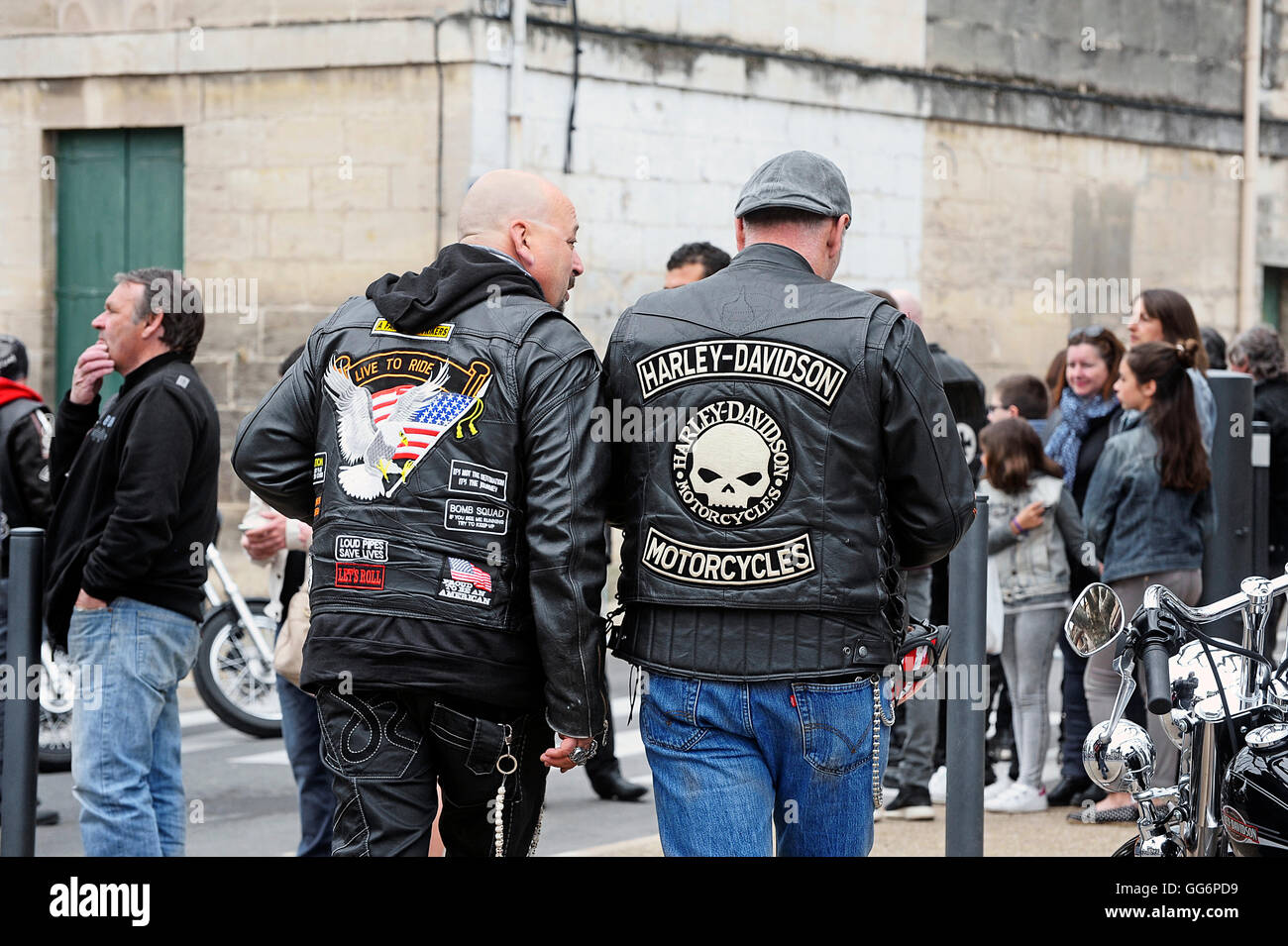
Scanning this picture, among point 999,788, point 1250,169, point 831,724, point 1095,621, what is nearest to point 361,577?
point 831,724

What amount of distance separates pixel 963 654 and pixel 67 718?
508 centimetres

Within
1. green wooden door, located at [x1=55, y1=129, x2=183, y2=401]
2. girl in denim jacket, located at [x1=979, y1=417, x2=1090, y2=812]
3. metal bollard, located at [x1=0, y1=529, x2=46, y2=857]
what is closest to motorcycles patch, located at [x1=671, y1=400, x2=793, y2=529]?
metal bollard, located at [x1=0, y1=529, x2=46, y2=857]

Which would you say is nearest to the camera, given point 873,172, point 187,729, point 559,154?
point 187,729

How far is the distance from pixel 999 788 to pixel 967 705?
2.76m

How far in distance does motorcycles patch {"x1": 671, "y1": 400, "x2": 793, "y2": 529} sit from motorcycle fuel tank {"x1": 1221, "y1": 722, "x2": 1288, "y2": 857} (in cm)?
104

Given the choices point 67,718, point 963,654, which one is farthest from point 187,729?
point 963,654

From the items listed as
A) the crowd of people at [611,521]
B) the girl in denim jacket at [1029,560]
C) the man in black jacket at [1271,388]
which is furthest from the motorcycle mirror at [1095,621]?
the man in black jacket at [1271,388]

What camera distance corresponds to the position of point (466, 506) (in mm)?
3508

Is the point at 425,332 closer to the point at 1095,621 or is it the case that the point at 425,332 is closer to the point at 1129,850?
the point at 1095,621

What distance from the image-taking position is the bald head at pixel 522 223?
3768mm

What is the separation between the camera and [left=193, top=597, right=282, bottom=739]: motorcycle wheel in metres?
8.83

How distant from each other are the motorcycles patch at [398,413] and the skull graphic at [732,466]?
1.53 ft
